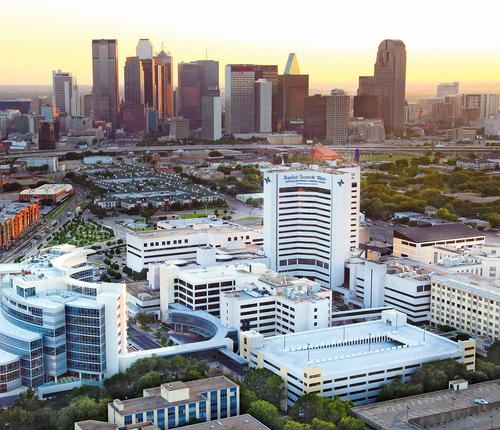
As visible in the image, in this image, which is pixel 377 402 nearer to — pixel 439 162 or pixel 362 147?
pixel 439 162

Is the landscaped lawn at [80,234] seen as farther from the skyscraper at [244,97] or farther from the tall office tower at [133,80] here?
the tall office tower at [133,80]

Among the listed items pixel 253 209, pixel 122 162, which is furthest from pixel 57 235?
pixel 122 162

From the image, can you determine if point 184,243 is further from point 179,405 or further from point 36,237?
point 179,405

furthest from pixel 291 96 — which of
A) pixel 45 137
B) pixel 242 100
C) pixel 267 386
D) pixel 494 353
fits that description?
pixel 267 386

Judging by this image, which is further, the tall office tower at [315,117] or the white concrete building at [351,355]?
the tall office tower at [315,117]

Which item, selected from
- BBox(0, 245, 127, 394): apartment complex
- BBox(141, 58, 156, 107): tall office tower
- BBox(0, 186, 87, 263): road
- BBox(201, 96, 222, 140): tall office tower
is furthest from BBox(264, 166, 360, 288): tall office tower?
BBox(141, 58, 156, 107): tall office tower

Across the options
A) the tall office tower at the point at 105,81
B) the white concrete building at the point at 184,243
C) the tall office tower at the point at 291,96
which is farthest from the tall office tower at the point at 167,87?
the white concrete building at the point at 184,243
